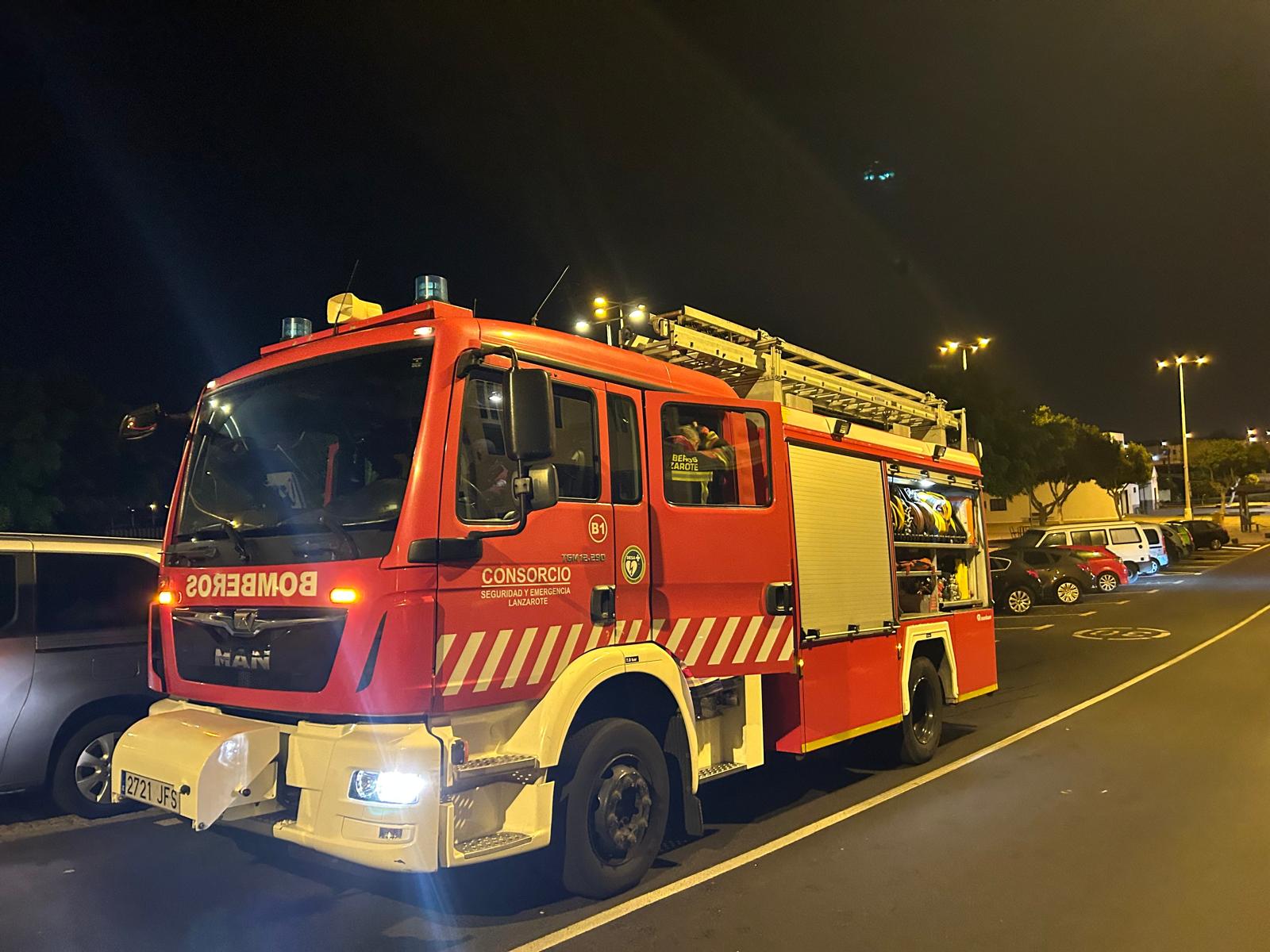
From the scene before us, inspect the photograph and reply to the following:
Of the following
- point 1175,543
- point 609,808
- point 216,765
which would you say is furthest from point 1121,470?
point 216,765

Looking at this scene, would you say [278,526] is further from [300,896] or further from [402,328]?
[300,896]

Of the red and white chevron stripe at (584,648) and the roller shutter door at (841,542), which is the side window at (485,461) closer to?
the red and white chevron stripe at (584,648)

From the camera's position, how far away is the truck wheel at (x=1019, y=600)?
806 inches

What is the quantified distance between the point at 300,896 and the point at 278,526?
198 cm

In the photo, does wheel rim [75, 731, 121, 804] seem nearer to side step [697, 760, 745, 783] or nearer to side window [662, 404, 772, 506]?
side step [697, 760, 745, 783]

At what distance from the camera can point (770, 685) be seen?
5586mm

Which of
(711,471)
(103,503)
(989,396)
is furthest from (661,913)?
(989,396)

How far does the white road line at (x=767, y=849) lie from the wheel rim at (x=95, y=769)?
3.63 metres

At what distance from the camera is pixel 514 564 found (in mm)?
4008

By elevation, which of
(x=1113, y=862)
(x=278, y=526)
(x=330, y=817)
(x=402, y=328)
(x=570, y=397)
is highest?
(x=402, y=328)

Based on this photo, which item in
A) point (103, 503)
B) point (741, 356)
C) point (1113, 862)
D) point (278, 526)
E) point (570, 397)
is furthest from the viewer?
point (103, 503)

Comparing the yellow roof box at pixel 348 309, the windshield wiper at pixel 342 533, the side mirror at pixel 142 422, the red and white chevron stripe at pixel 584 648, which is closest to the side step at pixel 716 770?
the red and white chevron stripe at pixel 584 648

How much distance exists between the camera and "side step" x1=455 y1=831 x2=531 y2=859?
366 centimetres

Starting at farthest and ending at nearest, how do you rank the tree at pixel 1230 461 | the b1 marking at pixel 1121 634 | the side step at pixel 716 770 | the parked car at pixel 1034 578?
1. the tree at pixel 1230 461
2. the parked car at pixel 1034 578
3. the b1 marking at pixel 1121 634
4. the side step at pixel 716 770
